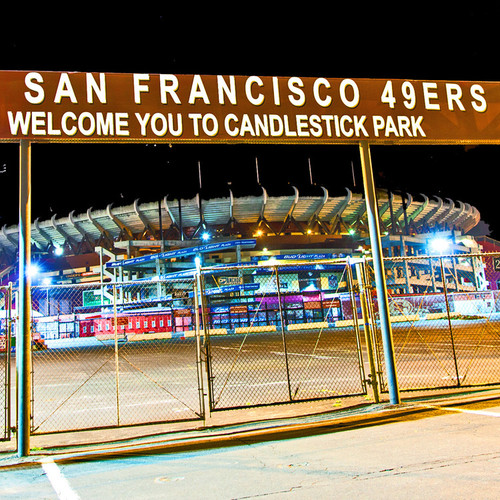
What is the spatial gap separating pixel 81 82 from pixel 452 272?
67214mm

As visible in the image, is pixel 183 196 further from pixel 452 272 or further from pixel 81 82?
pixel 81 82

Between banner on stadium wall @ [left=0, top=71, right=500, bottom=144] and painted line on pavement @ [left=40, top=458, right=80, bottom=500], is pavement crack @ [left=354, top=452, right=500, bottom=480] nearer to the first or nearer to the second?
painted line on pavement @ [left=40, top=458, right=80, bottom=500]

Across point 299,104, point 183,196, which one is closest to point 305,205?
point 183,196

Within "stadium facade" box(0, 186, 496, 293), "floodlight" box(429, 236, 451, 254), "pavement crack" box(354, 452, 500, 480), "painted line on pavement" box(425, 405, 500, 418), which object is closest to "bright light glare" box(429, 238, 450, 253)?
"floodlight" box(429, 236, 451, 254)

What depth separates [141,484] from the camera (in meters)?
4.14

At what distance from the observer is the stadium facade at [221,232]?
58188mm

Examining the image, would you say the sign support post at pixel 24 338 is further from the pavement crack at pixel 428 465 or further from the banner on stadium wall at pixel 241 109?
the pavement crack at pixel 428 465

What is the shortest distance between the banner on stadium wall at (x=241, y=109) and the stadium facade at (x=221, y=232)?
44.1 metres

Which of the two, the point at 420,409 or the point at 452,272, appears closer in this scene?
the point at 420,409

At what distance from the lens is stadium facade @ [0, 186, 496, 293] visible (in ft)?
191

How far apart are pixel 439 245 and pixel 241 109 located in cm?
5441

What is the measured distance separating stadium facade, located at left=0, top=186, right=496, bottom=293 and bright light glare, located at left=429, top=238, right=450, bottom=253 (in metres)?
1.16

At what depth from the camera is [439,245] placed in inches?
2200

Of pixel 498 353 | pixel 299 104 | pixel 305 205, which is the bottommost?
pixel 498 353
